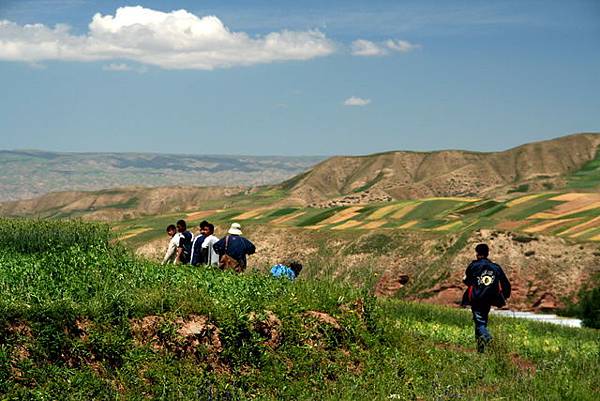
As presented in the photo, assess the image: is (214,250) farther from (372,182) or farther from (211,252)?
(372,182)

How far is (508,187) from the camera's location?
133 metres

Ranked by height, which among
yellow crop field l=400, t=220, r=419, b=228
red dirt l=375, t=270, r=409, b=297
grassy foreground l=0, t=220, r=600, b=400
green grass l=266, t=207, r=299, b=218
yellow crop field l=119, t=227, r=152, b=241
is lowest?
yellow crop field l=119, t=227, r=152, b=241

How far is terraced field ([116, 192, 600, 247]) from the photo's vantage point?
165ft

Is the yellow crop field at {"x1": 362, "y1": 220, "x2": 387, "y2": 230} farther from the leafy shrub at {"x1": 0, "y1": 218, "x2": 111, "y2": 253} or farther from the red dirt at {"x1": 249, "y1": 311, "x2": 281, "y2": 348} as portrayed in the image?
the red dirt at {"x1": 249, "y1": 311, "x2": 281, "y2": 348}

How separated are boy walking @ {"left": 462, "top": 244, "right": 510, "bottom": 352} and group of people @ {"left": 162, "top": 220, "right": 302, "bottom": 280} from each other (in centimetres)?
390

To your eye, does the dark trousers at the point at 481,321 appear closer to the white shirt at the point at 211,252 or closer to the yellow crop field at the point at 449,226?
the white shirt at the point at 211,252

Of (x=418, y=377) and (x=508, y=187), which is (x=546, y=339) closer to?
(x=418, y=377)

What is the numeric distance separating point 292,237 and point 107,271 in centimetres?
4028

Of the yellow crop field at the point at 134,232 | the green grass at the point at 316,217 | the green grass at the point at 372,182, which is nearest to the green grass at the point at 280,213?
the green grass at the point at 316,217

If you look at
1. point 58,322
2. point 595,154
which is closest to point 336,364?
point 58,322

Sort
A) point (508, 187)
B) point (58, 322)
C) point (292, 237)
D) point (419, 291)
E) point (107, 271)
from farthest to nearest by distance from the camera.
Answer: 1. point (508, 187)
2. point (292, 237)
3. point (419, 291)
4. point (107, 271)
5. point (58, 322)

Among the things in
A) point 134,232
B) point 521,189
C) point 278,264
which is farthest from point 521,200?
point 521,189

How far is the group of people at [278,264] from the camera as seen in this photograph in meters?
14.8

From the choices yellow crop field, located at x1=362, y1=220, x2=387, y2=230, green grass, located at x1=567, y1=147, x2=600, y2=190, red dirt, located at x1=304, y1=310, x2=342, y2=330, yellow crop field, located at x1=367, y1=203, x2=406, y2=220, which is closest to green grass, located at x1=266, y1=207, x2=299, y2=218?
yellow crop field, located at x1=367, y1=203, x2=406, y2=220
